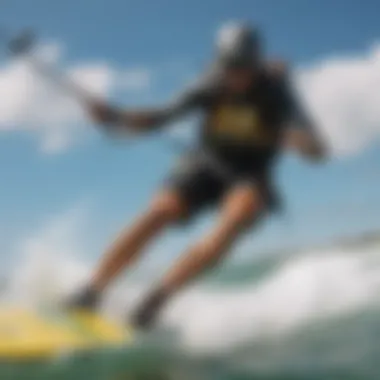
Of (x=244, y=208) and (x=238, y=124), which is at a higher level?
(x=238, y=124)

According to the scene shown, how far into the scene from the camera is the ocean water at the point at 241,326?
5.28ft

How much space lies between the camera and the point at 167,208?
164 centimetres

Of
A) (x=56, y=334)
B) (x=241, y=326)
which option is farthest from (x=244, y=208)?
(x=56, y=334)

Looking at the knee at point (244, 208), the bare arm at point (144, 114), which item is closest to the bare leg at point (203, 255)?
the knee at point (244, 208)

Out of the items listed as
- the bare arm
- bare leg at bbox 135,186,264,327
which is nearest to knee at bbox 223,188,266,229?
bare leg at bbox 135,186,264,327

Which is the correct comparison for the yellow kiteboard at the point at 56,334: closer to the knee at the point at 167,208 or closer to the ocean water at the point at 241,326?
the ocean water at the point at 241,326

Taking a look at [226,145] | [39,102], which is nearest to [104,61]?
[39,102]

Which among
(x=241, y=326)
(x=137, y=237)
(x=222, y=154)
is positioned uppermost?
(x=222, y=154)

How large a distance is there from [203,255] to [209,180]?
0.11m

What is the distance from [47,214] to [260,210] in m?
0.32

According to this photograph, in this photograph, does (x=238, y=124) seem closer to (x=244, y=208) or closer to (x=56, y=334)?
(x=244, y=208)

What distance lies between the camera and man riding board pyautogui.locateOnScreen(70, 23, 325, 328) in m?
1.63

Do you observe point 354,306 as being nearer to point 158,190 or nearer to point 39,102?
point 158,190

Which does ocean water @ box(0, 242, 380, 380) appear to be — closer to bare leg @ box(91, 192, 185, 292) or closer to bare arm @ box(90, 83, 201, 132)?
bare leg @ box(91, 192, 185, 292)
